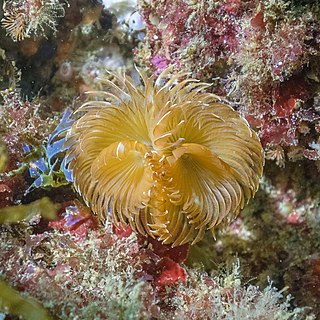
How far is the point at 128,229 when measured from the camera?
9.52ft

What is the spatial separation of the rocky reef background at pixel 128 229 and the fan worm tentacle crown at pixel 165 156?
27 cm

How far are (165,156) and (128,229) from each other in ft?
2.11

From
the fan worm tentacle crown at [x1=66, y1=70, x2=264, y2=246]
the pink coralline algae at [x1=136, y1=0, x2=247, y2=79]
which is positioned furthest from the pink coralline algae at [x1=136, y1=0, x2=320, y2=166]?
the fan worm tentacle crown at [x1=66, y1=70, x2=264, y2=246]

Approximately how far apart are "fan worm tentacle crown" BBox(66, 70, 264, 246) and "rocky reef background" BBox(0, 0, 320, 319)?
0.27 meters

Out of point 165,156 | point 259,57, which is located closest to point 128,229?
point 165,156

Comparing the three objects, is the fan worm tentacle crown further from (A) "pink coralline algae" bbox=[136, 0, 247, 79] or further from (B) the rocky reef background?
(A) "pink coralline algae" bbox=[136, 0, 247, 79]

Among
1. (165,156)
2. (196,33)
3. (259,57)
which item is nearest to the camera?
(165,156)

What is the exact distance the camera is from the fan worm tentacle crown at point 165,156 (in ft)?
8.50

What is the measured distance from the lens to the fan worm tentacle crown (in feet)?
8.50

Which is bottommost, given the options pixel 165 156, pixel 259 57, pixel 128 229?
pixel 128 229

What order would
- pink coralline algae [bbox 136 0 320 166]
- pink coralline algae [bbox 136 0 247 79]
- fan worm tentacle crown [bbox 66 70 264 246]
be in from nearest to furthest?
fan worm tentacle crown [bbox 66 70 264 246] < pink coralline algae [bbox 136 0 320 166] < pink coralline algae [bbox 136 0 247 79]

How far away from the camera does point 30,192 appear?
3.22 metres

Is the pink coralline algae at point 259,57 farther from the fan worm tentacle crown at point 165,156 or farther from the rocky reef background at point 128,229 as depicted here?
the fan worm tentacle crown at point 165,156

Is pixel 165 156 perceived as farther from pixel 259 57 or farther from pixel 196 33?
pixel 196 33
